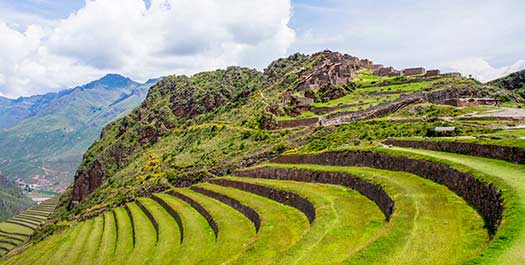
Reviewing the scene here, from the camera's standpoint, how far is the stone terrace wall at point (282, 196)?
906 inches

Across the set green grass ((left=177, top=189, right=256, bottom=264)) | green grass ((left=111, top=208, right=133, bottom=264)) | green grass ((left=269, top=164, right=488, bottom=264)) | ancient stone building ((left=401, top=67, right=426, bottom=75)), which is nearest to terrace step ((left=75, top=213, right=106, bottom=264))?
green grass ((left=111, top=208, right=133, bottom=264))

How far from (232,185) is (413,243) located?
26.2m

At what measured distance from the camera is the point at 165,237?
31.2 m

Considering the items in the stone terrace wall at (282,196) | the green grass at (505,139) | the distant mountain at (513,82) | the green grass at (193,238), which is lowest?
the green grass at (193,238)

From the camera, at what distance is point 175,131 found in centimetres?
9262

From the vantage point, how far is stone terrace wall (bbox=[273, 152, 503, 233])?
14.4m

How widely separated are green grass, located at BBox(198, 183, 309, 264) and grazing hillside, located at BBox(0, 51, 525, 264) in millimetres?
107

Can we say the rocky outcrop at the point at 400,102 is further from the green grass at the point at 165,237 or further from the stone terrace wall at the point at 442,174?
the green grass at the point at 165,237

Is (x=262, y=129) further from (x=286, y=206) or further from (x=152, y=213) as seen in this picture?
(x=286, y=206)

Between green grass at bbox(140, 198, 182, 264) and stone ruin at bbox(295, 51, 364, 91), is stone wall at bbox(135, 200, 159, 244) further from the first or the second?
stone ruin at bbox(295, 51, 364, 91)

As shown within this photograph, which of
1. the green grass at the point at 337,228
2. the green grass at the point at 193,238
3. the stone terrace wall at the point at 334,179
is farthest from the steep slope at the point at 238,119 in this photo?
the green grass at the point at 193,238

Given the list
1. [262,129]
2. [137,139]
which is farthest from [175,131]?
[262,129]

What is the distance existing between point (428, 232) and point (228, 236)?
525 inches

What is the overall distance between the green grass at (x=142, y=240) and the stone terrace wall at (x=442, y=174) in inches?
594
